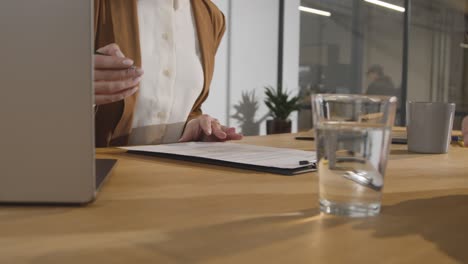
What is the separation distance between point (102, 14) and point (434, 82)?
634cm

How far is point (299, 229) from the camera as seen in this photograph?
0.45m

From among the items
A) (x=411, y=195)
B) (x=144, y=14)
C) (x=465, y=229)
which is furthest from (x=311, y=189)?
(x=144, y=14)

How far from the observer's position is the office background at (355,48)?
22.1 ft

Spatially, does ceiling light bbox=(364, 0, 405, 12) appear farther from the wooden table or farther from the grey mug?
the wooden table

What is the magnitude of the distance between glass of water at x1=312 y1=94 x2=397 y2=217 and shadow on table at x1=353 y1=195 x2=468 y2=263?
26 mm

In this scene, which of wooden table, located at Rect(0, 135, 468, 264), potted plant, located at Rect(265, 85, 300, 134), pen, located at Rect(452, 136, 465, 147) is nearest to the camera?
wooden table, located at Rect(0, 135, 468, 264)

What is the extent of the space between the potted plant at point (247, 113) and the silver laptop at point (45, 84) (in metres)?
5.76

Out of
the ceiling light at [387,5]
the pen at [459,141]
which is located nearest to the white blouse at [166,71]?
the pen at [459,141]

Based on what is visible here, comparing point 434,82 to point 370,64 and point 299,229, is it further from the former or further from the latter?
point 299,229

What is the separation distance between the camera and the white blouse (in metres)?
1.73

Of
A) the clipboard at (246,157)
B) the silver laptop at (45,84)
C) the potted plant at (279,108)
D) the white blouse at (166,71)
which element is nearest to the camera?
the silver laptop at (45,84)

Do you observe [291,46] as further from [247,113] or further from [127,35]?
[127,35]

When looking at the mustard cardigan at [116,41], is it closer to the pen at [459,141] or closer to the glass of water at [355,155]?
the pen at [459,141]

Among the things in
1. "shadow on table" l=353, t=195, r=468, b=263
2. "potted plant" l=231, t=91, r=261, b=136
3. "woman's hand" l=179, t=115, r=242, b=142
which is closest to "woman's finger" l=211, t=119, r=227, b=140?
"woman's hand" l=179, t=115, r=242, b=142
